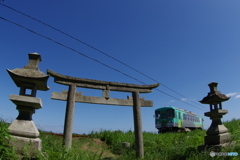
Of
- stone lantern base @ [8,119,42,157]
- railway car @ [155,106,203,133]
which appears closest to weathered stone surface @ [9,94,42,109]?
stone lantern base @ [8,119,42,157]

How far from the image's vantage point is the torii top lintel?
19.1 feet

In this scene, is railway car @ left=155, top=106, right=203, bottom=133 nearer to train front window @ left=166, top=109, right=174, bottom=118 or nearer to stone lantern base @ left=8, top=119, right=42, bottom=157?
train front window @ left=166, top=109, right=174, bottom=118

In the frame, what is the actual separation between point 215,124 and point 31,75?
252 inches

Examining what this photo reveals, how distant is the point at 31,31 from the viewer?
499cm

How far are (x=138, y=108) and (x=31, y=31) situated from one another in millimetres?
4532

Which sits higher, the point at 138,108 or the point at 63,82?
the point at 63,82

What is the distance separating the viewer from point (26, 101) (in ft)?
12.3

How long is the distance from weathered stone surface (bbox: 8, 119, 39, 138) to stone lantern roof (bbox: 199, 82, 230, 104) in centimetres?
610

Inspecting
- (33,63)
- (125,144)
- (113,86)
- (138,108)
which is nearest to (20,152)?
(33,63)

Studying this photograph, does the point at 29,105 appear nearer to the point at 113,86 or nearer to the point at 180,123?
the point at 113,86

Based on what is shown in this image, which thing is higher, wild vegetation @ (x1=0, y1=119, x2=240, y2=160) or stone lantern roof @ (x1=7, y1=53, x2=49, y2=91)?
stone lantern roof @ (x1=7, y1=53, x2=49, y2=91)

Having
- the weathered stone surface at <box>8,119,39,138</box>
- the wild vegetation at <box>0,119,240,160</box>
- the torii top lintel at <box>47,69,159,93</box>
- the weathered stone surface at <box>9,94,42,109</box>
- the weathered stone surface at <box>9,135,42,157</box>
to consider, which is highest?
the torii top lintel at <box>47,69,159,93</box>

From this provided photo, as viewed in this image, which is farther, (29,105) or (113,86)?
(113,86)

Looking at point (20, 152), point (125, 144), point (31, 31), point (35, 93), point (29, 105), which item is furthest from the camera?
point (125, 144)
